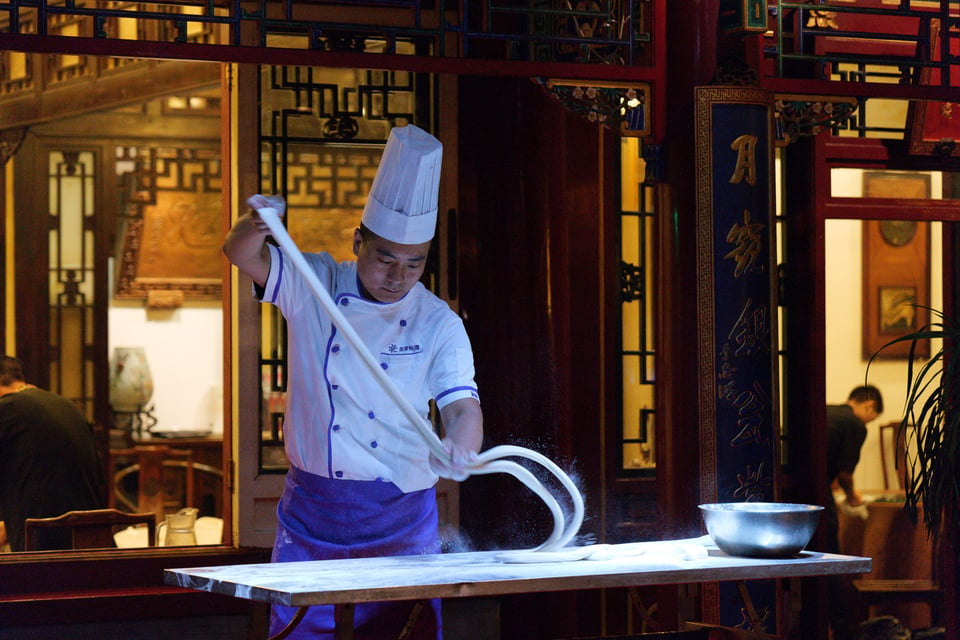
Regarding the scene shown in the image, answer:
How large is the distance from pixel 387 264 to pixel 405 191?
0.65ft

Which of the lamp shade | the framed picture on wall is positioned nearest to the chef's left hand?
the framed picture on wall

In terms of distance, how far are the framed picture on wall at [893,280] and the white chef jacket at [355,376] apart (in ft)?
13.9

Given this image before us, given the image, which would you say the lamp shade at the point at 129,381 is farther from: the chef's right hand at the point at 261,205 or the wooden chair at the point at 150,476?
the chef's right hand at the point at 261,205

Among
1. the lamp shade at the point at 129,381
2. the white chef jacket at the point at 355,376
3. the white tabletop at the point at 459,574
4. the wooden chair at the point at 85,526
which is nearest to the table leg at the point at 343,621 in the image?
the white tabletop at the point at 459,574

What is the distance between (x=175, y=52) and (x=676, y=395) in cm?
207

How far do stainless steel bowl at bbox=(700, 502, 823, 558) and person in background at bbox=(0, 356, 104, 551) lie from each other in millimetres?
3609

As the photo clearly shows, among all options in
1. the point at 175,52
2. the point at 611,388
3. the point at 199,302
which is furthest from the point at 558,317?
the point at 199,302

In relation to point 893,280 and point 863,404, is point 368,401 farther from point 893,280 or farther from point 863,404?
point 893,280

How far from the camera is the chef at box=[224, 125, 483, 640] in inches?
135

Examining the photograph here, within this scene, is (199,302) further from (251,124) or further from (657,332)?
(657,332)

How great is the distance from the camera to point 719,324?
14.9 feet

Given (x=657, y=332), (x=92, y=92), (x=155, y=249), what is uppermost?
(x=92, y=92)

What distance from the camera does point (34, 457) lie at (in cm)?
592

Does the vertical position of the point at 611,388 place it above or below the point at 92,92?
below
